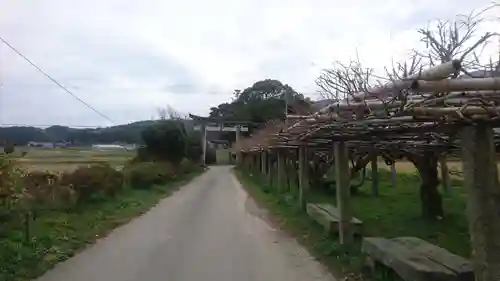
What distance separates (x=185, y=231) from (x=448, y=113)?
9878 mm

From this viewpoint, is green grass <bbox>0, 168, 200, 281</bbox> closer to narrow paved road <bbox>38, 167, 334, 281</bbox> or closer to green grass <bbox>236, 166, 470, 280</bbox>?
narrow paved road <bbox>38, 167, 334, 281</bbox>

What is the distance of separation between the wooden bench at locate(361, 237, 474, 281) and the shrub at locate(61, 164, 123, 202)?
40.4 ft

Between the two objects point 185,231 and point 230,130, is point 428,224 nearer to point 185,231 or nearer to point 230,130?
point 185,231

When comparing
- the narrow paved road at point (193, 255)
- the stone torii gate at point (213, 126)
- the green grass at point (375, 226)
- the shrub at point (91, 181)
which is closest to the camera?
the narrow paved road at point (193, 255)

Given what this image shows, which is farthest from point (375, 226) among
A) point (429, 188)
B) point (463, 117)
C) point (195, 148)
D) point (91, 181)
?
point (195, 148)

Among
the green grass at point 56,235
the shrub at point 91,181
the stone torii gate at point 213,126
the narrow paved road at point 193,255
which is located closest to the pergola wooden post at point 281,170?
the green grass at point 56,235

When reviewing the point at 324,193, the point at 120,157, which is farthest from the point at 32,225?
the point at 120,157

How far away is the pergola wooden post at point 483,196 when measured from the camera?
19.0ft

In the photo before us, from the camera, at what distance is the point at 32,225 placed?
46.2 feet

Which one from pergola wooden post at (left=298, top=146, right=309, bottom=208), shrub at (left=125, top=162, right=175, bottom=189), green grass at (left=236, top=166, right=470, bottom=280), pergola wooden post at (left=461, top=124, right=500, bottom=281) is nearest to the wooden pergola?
pergola wooden post at (left=461, top=124, right=500, bottom=281)

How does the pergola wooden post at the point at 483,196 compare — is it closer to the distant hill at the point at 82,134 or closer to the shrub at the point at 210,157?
the distant hill at the point at 82,134

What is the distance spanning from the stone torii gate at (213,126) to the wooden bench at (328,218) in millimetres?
57577

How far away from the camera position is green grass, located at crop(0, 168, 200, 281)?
9.43 metres

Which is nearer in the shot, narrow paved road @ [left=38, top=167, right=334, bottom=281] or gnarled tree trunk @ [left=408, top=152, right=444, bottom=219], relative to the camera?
narrow paved road @ [left=38, top=167, right=334, bottom=281]
